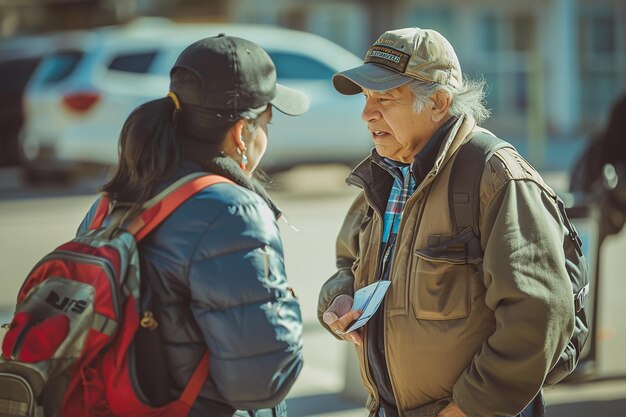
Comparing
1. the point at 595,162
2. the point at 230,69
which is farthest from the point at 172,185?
the point at 595,162

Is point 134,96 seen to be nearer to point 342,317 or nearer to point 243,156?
point 243,156

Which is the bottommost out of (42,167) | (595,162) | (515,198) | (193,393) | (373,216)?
(42,167)

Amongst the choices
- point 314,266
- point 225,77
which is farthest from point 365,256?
point 314,266

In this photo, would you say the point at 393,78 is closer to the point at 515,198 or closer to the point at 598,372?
the point at 515,198

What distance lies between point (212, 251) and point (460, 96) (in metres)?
0.84

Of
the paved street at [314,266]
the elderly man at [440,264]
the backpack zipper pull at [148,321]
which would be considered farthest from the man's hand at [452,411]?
the backpack zipper pull at [148,321]

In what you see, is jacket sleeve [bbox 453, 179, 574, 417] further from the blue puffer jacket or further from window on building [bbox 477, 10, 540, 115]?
window on building [bbox 477, 10, 540, 115]

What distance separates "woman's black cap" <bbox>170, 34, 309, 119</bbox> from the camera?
283 cm

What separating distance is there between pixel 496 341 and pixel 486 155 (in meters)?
0.49

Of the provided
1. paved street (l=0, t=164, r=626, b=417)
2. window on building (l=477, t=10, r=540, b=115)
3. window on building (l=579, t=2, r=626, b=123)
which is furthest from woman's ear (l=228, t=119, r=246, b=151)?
window on building (l=579, t=2, r=626, b=123)

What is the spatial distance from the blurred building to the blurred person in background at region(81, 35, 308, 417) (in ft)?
70.4

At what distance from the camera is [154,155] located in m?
2.80

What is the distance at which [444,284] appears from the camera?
2.75 meters

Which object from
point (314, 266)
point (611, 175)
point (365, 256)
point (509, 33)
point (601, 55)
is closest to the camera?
point (365, 256)
